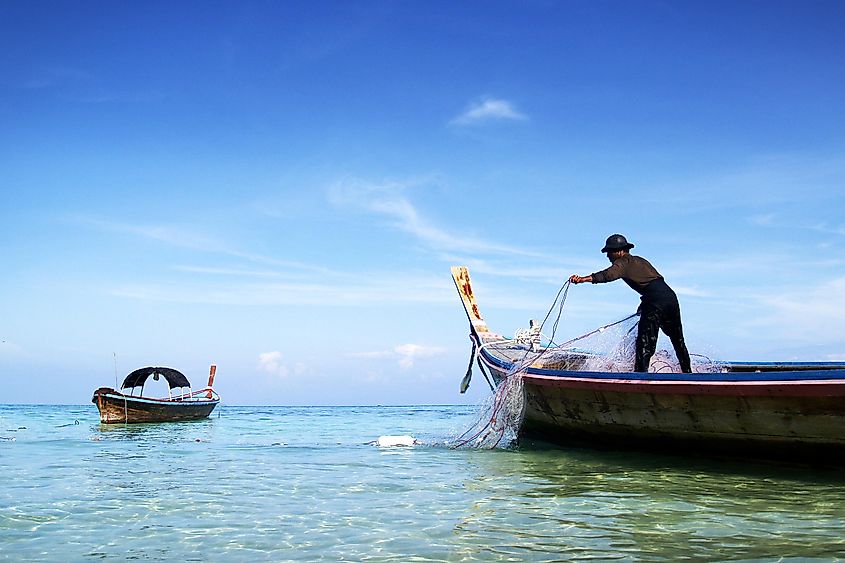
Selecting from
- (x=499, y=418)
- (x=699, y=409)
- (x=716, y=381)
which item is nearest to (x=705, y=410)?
(x=699, y=409)

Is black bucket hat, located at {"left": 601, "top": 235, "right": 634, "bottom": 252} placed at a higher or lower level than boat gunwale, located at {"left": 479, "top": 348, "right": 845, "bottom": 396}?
higher

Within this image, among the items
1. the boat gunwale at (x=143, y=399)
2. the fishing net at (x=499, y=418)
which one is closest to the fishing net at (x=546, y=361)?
the fishing net at (x=499, y=418)

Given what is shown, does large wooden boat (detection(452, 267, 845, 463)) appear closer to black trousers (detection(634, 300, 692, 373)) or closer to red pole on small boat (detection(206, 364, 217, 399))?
black trousers (detection(634, 300, 692, 373))

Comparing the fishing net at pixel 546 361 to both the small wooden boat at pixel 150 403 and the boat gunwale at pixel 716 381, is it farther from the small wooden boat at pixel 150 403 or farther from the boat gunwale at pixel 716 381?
the small wooden boat at pixel 150 403

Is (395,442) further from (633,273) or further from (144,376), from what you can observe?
(144,376)

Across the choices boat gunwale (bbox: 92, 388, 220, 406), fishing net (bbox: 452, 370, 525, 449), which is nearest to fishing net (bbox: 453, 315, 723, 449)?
fishing net (bbox: 452, 370, 525, 449)

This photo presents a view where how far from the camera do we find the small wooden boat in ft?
85.4

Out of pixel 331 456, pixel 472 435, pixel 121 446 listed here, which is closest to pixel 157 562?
pixel 331 456

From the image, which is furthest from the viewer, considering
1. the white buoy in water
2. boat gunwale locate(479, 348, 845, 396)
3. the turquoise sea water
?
the white buoy in water

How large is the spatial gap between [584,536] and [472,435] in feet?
23.5

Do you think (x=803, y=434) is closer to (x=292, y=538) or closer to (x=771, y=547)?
(x=771, y=547)

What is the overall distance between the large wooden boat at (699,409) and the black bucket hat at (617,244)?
1721 mm

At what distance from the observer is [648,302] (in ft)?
30.9

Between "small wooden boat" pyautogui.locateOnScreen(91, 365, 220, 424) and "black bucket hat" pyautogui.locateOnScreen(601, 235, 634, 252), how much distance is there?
2153 cm
